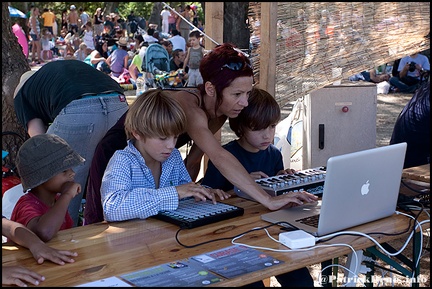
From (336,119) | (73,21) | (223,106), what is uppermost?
(223,106)

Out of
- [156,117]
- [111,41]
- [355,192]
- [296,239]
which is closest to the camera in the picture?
[296,239]

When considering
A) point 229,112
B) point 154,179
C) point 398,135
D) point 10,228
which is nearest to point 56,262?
point 10,228

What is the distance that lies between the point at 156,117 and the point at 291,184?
722mm

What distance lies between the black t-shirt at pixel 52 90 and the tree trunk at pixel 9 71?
0.65m

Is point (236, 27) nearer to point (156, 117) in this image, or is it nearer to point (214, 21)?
point (214, 21)

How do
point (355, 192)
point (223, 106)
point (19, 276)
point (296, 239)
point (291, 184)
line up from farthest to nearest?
point (223, 106) < point (291, 184) < point (355, 192) < point (296, 239) < point (19, 276)

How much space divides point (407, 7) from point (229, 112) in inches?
A: 85.2

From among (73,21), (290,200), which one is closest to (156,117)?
(290,200)

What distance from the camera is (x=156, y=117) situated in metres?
2.52

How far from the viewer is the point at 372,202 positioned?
2428 mm

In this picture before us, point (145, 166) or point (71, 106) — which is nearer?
point (145, 166)

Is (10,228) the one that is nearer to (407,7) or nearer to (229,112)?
(229,112)

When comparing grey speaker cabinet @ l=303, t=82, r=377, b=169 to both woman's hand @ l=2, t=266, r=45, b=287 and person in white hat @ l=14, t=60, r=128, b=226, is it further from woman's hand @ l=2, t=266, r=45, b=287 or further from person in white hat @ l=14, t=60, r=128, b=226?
woman's hand @ l=2, t=266, r=45, b=287

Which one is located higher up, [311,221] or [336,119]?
[311,221]
